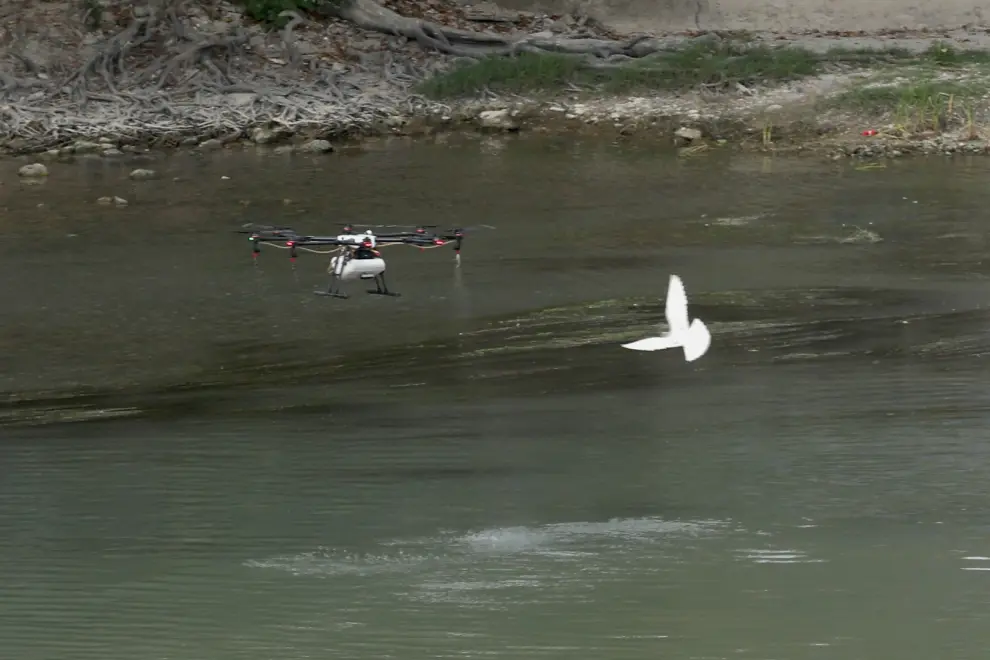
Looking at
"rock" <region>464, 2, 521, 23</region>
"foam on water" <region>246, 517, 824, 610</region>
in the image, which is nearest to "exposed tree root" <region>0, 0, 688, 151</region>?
"rock" <region>464, 2, 521, 23</region>

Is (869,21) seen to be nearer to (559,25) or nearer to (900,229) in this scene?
(559,25)

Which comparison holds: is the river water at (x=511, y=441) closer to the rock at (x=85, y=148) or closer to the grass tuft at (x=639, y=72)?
the rock at (x=85, y=148)

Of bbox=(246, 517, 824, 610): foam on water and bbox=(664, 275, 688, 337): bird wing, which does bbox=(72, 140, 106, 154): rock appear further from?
bbox=(246, 517, 824, 610): foam on water

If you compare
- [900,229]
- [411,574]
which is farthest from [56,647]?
[900,229]

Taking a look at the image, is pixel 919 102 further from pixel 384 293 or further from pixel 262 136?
pixel 384 293

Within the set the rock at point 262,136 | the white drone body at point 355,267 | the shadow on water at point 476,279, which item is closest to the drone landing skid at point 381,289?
the shadow on water at point 476,279
